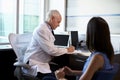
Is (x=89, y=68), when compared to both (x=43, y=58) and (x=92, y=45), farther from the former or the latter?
(x=43, y=58)

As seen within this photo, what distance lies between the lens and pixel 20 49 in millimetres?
A: 2762

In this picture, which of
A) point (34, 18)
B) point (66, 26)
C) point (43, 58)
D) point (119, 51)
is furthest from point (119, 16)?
point (34, 18)

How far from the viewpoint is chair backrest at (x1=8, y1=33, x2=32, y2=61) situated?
2.70 metres

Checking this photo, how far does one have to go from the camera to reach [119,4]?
128 inches

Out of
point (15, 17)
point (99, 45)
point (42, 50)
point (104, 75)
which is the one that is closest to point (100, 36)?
point (99, 45)

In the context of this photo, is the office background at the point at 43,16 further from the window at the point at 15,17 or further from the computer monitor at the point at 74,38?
the computer monitor at the point at 74,38

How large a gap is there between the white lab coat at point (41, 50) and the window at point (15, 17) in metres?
1.12

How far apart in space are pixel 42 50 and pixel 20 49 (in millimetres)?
297

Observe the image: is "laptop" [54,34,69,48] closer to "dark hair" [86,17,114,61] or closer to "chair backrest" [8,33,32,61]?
"chair backrest" [8,33,32,61]

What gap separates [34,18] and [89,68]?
281 cm

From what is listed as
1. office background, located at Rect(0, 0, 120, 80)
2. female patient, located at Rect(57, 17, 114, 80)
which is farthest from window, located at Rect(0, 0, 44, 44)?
female patient, located at Rect(57, 17, 114, 80)

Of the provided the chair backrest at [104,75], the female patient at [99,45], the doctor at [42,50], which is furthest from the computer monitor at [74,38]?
the chair backrest at [104,75]

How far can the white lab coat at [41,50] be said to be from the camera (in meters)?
2.57

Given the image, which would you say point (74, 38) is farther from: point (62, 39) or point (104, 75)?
point (104, 75)
